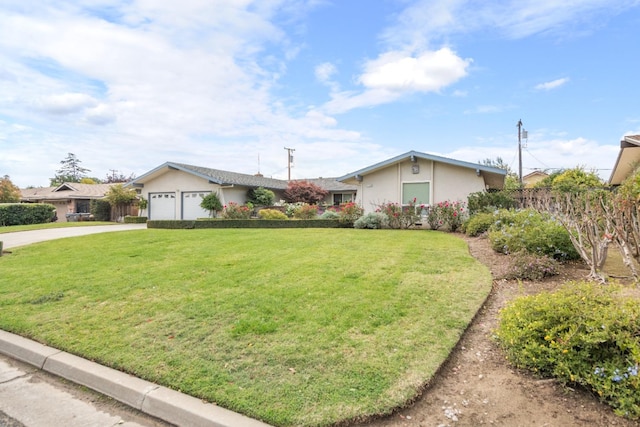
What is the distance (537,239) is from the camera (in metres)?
6.37

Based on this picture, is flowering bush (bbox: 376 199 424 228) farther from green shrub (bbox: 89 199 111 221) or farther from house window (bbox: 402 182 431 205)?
green shrub (bbox: 89 199 111 221)

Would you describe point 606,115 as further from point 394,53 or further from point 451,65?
point 394,53

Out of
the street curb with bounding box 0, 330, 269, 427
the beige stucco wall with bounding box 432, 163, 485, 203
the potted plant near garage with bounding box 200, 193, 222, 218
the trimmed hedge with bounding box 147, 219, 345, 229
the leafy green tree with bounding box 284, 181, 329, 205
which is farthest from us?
the leafy green tree with bounding box 284, 181, 329, 205

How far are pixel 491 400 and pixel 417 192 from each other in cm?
1373

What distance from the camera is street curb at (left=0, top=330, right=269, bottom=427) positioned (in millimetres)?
2479

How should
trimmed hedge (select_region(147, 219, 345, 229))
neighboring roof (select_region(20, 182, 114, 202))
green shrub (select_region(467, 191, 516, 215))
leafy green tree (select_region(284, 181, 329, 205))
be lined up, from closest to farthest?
green shrub (select_region(467, 191, 516, 215)), trimmed hedge (select_region(147, 219, 345, 229)), leafy green tree (select_region(284, 181, 329, 205)), neighboring roof (select_region(20, 182, 114, 202))

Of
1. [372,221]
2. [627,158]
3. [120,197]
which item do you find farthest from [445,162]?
[120,197]

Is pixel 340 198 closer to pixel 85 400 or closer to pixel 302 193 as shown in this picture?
pixel 302 193

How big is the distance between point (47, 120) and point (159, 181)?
23.1ft

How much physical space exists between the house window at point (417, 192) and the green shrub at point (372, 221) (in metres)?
1.76

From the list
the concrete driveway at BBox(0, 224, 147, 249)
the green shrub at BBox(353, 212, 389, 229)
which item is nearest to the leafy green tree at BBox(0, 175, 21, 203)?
the concrete driveway at BBox(0, 224, 147, 249)

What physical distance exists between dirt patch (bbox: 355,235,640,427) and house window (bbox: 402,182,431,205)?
1257 cm

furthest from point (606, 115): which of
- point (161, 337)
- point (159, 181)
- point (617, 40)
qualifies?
point (159, 181)

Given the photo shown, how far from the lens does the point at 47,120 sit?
20.1 metres
